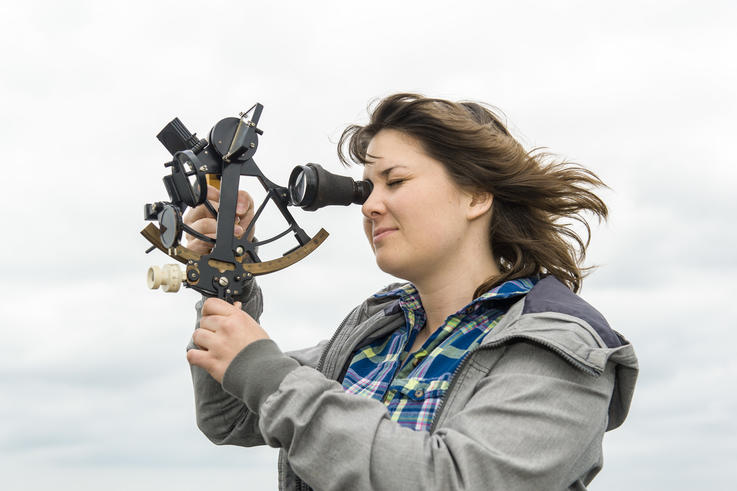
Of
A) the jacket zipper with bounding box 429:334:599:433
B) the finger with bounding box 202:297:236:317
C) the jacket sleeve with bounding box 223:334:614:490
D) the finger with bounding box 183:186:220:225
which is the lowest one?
the jacket sleeve with bounding box 223:334:614:490

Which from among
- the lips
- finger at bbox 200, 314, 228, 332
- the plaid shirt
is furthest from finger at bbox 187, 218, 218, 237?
the plaid shirt

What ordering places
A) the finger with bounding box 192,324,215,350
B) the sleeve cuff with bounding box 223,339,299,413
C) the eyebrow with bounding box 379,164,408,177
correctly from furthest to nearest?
the eyebrow with bounding box 379,164,408,177 < the finger with bounding box 192,324,215,350 < the sleeve cuff with bounding box 223,339,299,413

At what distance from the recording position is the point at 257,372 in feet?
5.87

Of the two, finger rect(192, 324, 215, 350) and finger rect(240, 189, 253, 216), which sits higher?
finger rect(240, 189, 253, 216)

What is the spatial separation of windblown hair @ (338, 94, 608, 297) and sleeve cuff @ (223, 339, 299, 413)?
25.5 inches

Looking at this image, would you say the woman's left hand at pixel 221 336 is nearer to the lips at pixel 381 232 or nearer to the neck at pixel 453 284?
the lips at pixel 381 232

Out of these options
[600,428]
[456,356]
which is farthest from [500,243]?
[600,428]

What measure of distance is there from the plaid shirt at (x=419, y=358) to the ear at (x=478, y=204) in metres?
0.23

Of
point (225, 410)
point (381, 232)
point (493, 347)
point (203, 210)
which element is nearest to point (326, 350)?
point (225, 410)

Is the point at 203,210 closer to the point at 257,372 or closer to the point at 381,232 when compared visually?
the point at 381,232

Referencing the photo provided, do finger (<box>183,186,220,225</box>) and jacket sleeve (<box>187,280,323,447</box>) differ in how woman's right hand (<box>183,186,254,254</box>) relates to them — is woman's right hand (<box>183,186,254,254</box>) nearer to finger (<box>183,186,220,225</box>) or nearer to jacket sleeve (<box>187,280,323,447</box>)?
finger (<box>183,186,220,225</box>)

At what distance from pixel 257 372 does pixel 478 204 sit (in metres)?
0.84

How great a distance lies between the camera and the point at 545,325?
187 centimetres

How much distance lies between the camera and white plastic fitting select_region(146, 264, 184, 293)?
6.46 feet
